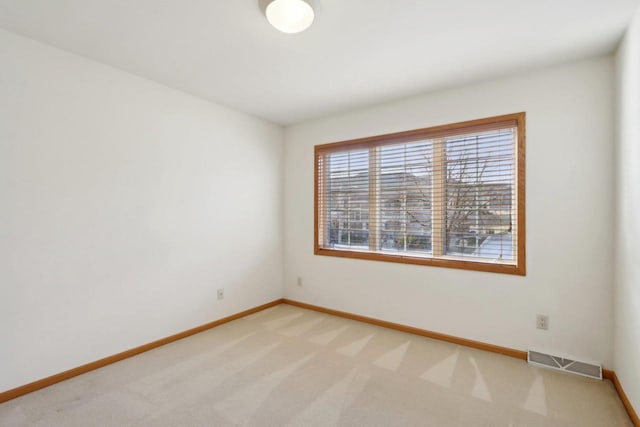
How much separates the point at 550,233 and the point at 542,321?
0.73m

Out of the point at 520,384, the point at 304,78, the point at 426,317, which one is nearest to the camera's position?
the point at 520,384

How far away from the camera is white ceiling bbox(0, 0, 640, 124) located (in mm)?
1798

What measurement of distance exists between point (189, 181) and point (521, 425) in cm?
325

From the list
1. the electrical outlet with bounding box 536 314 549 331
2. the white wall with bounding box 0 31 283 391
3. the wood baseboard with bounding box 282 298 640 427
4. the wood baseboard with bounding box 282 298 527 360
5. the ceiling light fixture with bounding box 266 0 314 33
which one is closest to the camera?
the ceiling light fixture with bounding box 266 0 314 33

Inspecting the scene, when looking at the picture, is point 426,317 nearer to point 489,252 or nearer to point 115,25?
point 489,252

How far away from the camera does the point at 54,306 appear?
2.21 m

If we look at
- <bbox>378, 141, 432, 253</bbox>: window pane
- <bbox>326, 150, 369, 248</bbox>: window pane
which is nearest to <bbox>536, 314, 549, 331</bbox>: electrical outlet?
<bbox>378, 141, 432, 253</bbox>: window pane

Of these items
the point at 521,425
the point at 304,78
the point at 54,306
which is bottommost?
the point at 521,425

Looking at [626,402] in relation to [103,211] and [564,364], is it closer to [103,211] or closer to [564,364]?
[564,364]

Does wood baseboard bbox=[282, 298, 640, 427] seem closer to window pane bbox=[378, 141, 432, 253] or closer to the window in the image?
the window

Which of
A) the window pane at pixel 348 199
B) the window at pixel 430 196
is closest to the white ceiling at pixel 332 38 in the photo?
the window at pixel 430 196

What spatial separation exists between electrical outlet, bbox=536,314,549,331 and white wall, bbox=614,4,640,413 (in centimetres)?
41

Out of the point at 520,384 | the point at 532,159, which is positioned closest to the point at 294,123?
the point at 532,159

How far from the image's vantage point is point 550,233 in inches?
97.4
